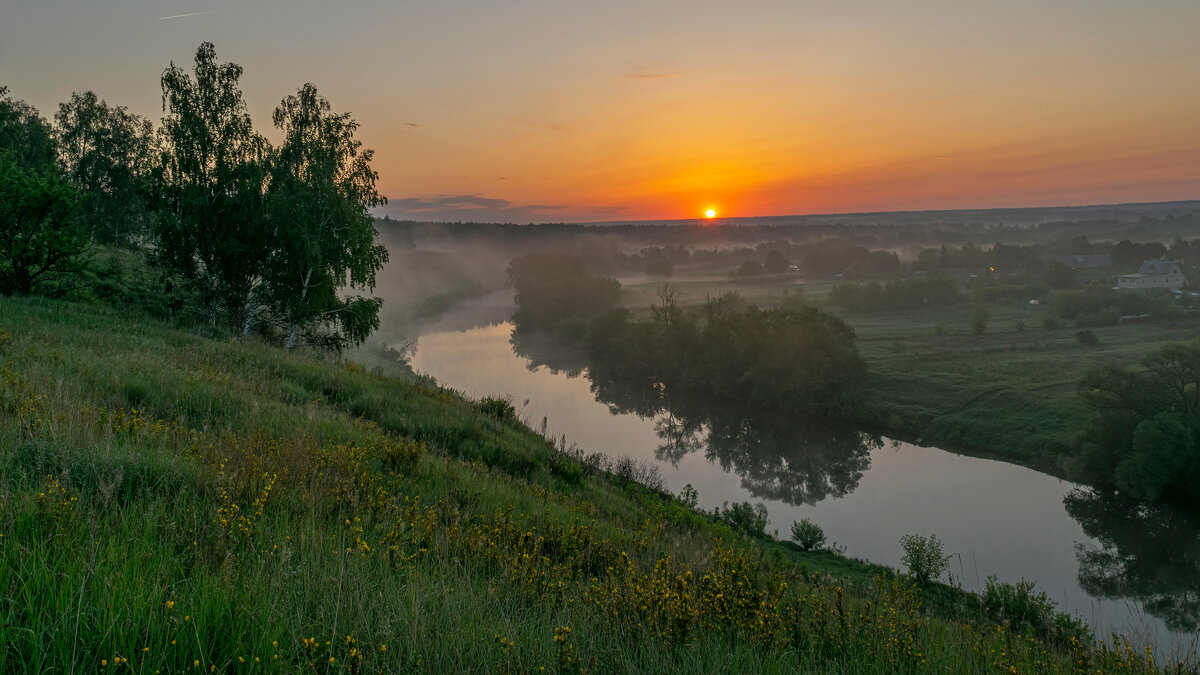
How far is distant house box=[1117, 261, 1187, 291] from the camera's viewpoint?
300ft

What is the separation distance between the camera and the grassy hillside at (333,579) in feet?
7.79

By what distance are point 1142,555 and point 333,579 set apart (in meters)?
37.0

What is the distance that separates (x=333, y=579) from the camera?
2.99 metres

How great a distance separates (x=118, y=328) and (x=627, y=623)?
621 inches

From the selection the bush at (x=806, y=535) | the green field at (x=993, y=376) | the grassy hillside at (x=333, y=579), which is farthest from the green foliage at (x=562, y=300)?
the grassy hillside at (x=333, y=579)

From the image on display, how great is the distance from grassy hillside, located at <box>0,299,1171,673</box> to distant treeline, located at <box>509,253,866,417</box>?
1701 inches

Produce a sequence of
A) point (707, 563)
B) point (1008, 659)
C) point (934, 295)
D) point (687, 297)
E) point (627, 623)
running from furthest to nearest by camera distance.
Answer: point (687, 297) → point (934, 295) → point (707, 563) → point (1008, 659) → point (627, 623)

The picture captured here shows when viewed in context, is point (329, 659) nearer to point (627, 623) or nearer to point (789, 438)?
point (627, 623)

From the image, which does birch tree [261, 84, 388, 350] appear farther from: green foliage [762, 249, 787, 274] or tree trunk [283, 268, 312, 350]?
green foliage [762, 249, 787, 274]

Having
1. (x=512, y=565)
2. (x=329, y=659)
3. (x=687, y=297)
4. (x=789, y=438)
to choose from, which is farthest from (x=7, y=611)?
(x=687, y=297)

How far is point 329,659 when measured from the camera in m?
2.37

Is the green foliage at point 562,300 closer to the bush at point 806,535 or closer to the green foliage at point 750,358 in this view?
the green foliage at point 750,358

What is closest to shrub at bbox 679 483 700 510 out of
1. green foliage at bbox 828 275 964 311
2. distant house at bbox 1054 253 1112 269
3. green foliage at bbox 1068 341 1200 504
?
green foliage at bbox 1068 341 1200 504

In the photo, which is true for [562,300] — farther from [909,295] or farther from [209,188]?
[209,188]
